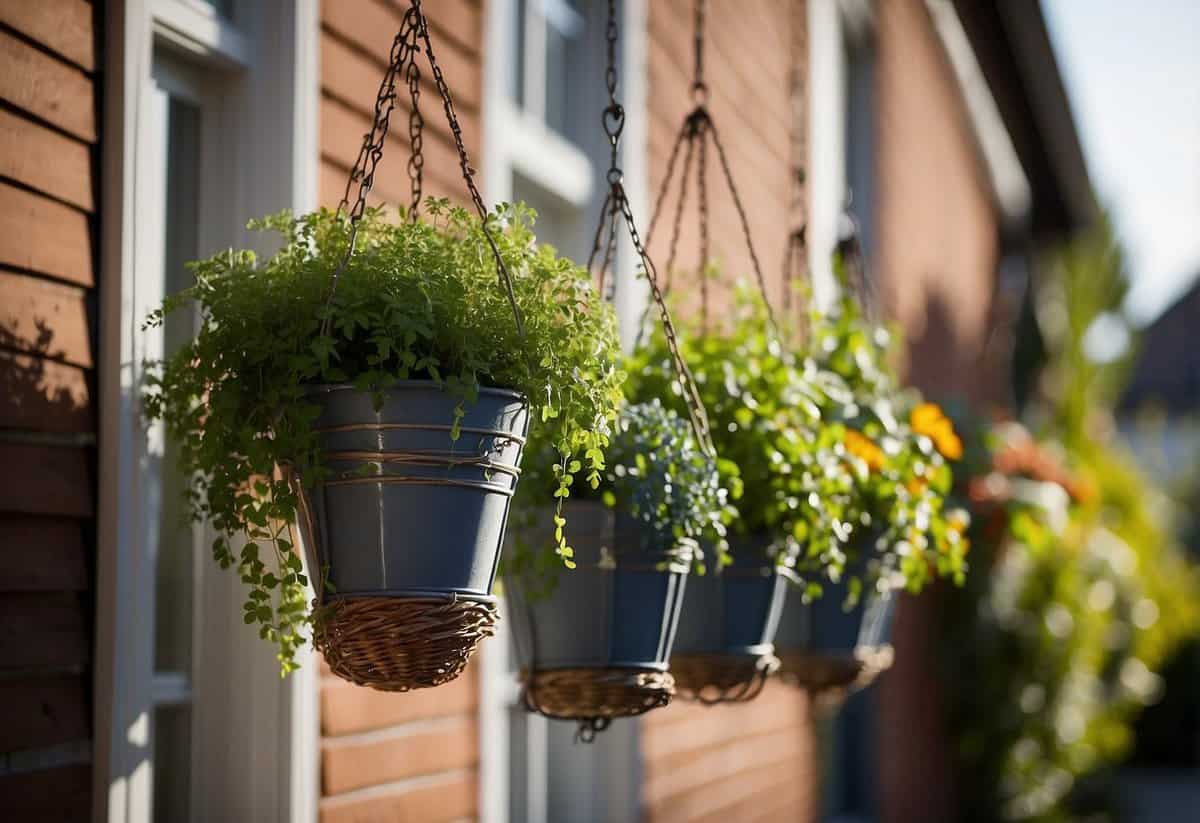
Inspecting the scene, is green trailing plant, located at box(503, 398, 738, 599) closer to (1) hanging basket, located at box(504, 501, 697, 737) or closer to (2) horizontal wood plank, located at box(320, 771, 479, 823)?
(1) hanging basket, located at box(504, 501, 697, 737)

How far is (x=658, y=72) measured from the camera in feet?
11.9

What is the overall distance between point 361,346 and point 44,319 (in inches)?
17.3

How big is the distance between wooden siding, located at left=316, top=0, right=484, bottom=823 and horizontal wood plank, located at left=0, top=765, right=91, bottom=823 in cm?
47

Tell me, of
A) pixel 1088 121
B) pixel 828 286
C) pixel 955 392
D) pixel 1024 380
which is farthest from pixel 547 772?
pixel 1088 121

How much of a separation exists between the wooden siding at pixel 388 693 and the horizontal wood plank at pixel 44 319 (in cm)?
59

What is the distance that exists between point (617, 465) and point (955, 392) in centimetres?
562

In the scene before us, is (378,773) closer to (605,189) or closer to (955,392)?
(605,189)

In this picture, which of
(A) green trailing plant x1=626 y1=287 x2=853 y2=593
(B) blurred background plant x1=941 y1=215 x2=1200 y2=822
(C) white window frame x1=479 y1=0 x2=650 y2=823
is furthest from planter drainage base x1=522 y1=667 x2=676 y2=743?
(B) blurred background plant x1=941 y1=215 x2=1200 y2=822

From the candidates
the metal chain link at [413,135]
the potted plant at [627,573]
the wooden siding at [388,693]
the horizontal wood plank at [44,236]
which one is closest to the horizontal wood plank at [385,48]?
the wooden siding at [388,693]

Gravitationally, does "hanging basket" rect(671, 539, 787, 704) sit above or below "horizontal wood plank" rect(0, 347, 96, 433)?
below

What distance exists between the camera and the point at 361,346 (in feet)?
5.08

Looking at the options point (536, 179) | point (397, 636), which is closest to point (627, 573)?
point (397, 636)

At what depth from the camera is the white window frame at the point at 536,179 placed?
272 cm

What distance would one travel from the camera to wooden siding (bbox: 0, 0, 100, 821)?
1664 mm
